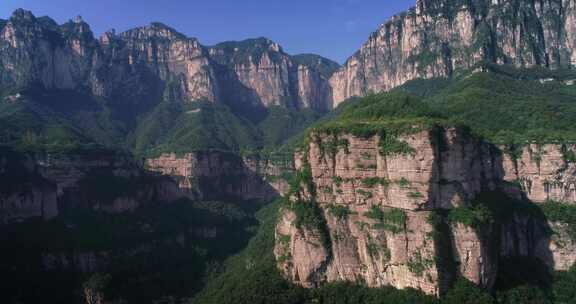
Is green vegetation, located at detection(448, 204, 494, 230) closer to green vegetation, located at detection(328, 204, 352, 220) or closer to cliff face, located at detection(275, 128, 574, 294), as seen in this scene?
cliff face, located at detection(275, 128, 574, 294)

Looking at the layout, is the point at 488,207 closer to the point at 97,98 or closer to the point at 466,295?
the point at 466,295

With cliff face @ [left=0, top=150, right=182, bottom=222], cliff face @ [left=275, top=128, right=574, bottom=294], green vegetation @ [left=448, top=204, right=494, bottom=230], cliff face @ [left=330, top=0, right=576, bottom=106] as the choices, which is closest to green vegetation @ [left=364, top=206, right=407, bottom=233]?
cliff face @ [left=275, top=128, right=574, bottom=294]

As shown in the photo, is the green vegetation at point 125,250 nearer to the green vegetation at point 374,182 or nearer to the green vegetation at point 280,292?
the green vegetation at point 280,292

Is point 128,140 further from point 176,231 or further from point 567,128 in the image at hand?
point 567,128

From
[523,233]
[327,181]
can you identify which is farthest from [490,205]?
[327,181]

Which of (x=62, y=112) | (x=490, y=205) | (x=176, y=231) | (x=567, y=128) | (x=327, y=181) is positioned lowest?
(x=176, y=231)

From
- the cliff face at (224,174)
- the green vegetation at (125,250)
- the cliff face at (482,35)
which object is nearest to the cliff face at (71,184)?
the green vegetation at (125,250)
